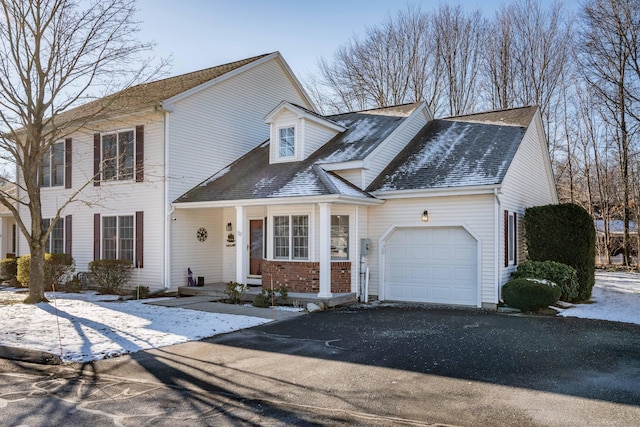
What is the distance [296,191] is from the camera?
43.2ft

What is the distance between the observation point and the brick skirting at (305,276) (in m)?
13.3

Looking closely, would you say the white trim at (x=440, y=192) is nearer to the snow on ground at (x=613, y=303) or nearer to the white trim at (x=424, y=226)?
the white trim at (x=424, y=226)

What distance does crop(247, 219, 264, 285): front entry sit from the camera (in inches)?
616

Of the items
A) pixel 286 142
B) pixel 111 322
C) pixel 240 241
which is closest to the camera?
pixel 111 322

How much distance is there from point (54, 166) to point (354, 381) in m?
Answer: 15.7

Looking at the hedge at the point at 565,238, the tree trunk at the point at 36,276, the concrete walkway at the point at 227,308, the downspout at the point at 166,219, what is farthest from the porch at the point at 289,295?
the hedge at the point at 565,238

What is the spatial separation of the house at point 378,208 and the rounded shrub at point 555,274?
22.7 inches

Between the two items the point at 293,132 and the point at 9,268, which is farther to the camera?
the point at 9,268

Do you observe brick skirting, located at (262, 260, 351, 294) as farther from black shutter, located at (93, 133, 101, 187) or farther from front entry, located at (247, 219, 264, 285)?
black shutter, located at (93, 133, 101, 187)

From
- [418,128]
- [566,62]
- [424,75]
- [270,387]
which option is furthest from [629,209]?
[270,387]

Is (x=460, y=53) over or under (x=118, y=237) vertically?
over

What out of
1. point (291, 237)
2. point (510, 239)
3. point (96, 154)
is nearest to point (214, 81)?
point (96, 154)

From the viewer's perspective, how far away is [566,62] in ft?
91.9

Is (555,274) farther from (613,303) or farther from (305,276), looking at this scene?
(305,276)
